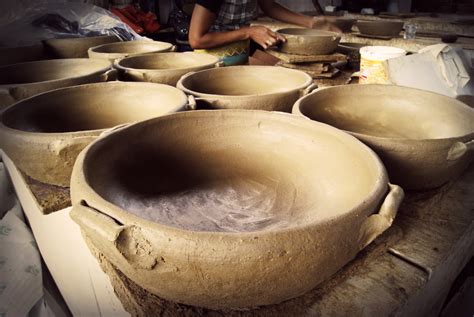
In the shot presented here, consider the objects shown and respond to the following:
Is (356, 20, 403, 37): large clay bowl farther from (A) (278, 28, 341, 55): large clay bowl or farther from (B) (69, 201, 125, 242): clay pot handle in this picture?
(B) (69, 201, 125, 242): clay pot handle

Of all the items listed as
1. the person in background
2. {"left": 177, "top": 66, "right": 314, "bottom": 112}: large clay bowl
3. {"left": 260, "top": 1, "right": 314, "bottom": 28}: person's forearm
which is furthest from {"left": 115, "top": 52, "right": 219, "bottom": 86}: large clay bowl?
{"left": 260, "top": 1, "right": 314, "bottom": 28}: person's forearm

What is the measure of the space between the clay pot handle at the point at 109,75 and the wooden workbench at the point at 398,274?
2.17ft

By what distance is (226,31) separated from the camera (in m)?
2.93

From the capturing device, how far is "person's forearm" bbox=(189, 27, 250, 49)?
2748 mm

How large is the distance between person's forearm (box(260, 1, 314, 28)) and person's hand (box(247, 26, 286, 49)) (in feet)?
3.73

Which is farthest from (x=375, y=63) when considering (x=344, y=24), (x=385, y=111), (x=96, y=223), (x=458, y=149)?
(x=344, y=24)

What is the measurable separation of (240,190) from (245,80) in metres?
0.69

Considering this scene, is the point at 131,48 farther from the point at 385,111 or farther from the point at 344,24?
the point at 344,24

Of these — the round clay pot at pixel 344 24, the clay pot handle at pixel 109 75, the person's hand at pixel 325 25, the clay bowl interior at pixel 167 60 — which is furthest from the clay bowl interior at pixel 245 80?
the round clay pot at pixel 344 24

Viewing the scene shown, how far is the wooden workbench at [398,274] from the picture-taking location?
737 millimetres

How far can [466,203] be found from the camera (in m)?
1.04

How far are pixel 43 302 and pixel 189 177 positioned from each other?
113cm

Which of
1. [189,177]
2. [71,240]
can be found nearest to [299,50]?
[189,177]

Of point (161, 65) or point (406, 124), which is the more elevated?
point (161, 65)
